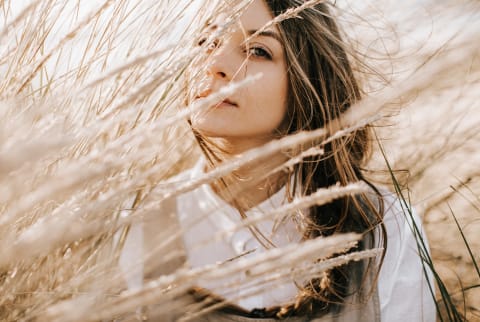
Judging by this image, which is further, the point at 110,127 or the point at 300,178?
the point at 300,178

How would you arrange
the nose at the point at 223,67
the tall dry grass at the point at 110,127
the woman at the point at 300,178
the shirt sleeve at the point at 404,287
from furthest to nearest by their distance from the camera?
the shirt sleeve at the point at 404,287 < the woman at the point at 300,178 < the nose at the point at 223,67 < the tall dry grass at the point at 110,127

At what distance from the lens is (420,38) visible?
1.54 m

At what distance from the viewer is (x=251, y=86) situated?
1.33 meters

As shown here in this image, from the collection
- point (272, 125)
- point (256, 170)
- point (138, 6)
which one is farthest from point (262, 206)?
point (138, 6)

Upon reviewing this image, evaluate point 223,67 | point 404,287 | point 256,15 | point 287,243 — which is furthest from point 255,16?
point 404,287

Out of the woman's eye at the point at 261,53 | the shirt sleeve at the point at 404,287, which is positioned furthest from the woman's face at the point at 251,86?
the shirt sleeve at the point at 404,287

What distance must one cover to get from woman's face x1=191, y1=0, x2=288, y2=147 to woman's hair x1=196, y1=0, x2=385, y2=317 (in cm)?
4

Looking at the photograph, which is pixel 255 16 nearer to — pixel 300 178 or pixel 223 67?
pixel 223 67

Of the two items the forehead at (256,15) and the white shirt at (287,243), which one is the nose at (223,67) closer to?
the forehead at (256,15)

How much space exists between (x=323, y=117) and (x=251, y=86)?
347mm

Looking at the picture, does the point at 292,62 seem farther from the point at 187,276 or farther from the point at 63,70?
the point at 187,276

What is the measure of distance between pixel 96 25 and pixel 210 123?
0.44m

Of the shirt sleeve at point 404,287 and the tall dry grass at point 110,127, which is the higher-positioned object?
the tall dry grass at point 110,127

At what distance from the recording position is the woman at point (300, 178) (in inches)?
54.1
